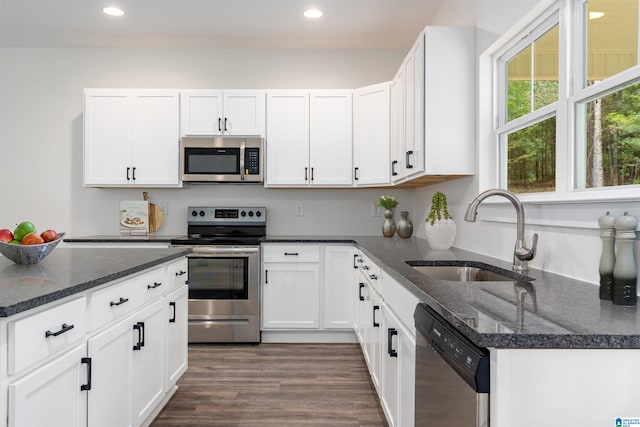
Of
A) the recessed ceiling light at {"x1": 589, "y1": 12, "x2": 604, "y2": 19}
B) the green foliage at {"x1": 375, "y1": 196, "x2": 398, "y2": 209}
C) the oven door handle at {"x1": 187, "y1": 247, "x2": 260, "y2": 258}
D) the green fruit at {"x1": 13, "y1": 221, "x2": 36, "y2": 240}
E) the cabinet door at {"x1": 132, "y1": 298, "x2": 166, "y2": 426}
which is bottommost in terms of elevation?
the cabinet door at {"x1": 132, "y1": 298, "x2": 166, "y2": 426}

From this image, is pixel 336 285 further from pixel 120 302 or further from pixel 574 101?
pixel 574 101

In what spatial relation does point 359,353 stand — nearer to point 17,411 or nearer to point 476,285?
point 476,285

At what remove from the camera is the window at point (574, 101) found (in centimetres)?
154

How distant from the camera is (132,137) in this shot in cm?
400

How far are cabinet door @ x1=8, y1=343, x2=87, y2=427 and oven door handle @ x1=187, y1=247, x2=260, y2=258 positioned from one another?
213 cm

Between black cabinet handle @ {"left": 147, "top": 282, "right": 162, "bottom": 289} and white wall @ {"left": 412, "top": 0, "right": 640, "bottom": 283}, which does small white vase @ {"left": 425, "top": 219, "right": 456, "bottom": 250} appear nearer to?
white wall @ {"left": 412, "top": 0, "right": 640, "bottom": 283}

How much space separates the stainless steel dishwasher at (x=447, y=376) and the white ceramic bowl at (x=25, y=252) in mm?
1557

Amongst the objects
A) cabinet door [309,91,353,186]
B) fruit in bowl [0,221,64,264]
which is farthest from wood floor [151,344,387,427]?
cabinet door [309,91,353,186]

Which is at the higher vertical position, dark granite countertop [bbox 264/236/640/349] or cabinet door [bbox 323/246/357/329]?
dark granite countertop [bbox 264/236/640/349]

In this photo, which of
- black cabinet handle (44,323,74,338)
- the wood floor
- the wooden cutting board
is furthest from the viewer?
the wooden cutting board

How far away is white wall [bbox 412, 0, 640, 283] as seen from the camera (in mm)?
1634

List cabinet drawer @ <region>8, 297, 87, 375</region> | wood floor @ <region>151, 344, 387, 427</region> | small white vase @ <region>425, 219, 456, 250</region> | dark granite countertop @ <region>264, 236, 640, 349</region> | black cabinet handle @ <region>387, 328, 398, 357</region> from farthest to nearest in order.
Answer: small white vase @ <region>425, 219, 456, 250</region>
wood floor @ <region>151, 344, 387, 427</region>
black cabinet handle @ <region>387, 328, 398, 357</region>
cabinet drawer @ <region>8, 297, 87, 375</region>
dark granite countertop @ <region>264, 236, 640, 349</region>

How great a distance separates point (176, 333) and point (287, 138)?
2.04 meters

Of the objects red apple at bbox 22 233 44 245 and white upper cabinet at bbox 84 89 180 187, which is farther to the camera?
white upper cabinet at bbox 84 89 180 187
